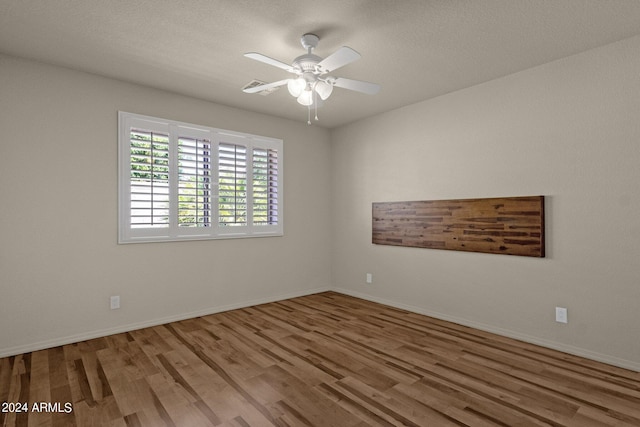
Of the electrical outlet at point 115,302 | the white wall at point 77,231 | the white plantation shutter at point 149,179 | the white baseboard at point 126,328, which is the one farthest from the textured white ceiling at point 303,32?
the white baseboard at point 126,328

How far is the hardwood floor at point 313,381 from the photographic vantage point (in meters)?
2.06

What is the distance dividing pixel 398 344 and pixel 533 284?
1416 millimetres

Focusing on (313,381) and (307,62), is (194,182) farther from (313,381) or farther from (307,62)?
(313,381)

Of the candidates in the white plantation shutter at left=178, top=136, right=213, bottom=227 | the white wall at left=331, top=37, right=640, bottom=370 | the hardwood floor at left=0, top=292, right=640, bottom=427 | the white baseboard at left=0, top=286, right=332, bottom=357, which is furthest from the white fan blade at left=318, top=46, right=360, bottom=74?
the white baseboard at left=0, top=286, right=332, bottom=357

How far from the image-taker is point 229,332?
353cm

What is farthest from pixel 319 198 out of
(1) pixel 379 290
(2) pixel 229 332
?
(2) pixel 229 332

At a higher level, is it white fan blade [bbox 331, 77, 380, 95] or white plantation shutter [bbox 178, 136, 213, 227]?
white fan blade [bbox 331, 77, 380, 95]

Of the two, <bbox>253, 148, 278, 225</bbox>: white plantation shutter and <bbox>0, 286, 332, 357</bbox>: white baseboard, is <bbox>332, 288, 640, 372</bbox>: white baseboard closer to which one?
<bbox>0, 286, 332, 357</bbox>: white baseboard

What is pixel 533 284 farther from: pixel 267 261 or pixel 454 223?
pixel 267 261

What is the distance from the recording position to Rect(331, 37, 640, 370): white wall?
277 cm

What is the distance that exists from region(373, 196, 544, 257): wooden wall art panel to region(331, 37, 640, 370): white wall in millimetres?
98

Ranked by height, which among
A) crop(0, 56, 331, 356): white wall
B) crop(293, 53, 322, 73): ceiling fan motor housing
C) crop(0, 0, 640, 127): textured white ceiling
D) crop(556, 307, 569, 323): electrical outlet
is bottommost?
crop(556, 307, 569, 323): electrical outlet

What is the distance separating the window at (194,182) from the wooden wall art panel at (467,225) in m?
1.61

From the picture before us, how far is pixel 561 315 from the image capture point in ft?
10.1
